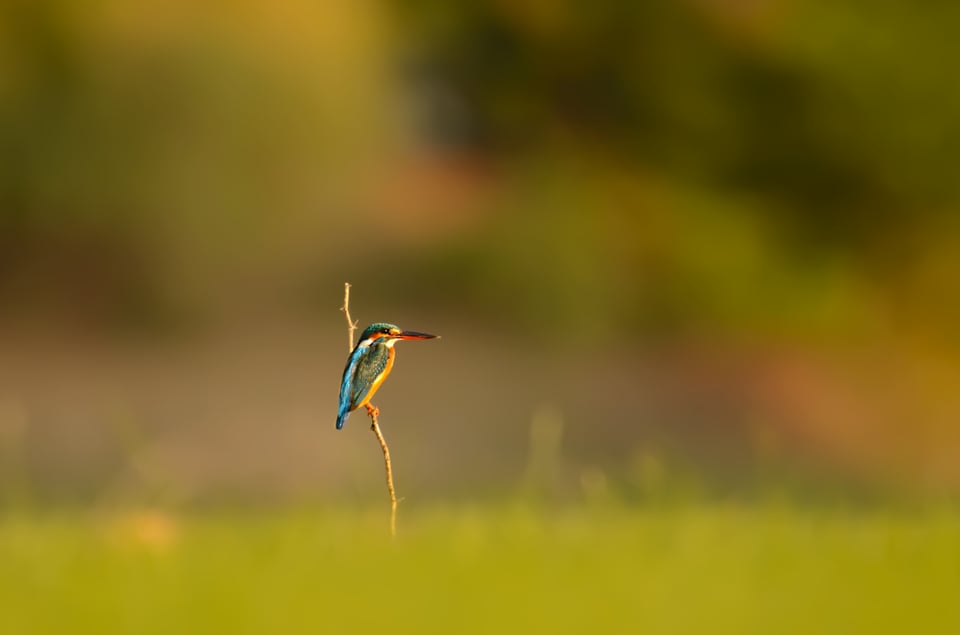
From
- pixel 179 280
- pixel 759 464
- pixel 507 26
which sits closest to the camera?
pixel 759 464

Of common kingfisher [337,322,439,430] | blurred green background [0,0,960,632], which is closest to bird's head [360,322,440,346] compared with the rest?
common kingfisher [337,322,439,430]

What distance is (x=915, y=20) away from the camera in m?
8.70

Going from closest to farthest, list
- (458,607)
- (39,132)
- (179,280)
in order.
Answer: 1. (458,607)
2. (39,132)
3. (179,280)

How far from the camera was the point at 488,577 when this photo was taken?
147 cm

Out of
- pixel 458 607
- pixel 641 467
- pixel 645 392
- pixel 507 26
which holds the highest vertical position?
pixel 507 26

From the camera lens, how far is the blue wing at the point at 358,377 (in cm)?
159

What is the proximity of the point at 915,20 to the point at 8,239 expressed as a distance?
264 inches

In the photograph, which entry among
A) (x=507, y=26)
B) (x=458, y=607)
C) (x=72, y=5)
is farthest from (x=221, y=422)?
(x=458, y=607)

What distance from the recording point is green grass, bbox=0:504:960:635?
4.21 feet

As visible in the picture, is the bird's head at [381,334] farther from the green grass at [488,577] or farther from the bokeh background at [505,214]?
the bokeh background at [505,214]

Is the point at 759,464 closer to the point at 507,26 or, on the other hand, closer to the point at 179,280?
the point at 179,280

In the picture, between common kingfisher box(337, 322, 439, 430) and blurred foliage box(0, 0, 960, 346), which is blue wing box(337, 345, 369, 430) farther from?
blurred foliage box(0, 0, 960, 346)

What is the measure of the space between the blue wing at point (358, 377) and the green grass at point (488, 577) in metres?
0.19

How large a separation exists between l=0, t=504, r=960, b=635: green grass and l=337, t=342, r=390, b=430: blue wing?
191 mm
